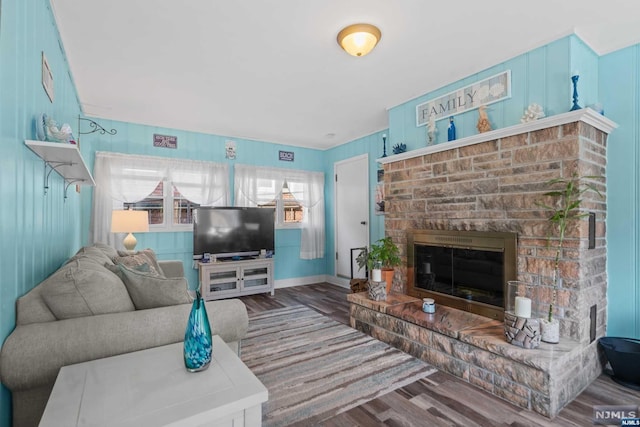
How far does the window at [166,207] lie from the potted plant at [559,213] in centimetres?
421

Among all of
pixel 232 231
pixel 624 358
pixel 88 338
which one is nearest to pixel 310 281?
pixel 232 231

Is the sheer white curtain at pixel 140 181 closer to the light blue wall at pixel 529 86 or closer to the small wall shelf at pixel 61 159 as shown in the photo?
the small wall shelf at pixel 61 159

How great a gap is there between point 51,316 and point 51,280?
0.17 metres

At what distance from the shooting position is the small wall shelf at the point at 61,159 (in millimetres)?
1483

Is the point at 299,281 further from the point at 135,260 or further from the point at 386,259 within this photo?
the point at 135,260

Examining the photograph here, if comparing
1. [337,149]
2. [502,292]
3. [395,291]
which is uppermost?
[337,149]

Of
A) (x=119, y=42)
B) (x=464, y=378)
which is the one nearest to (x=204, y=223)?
(x=119, y=42)

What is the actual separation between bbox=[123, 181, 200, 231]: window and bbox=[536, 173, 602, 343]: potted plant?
13.8 ft

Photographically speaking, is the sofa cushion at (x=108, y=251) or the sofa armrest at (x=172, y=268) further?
the sofa armrest at (x=172, y=268)

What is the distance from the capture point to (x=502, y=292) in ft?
8.54

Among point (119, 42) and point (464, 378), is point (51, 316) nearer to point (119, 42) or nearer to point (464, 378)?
point (119, 42)

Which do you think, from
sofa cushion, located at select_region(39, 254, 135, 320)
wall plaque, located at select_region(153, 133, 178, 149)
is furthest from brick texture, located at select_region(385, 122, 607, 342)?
wall plaque, located at select_region(153, 133, 178, 149)

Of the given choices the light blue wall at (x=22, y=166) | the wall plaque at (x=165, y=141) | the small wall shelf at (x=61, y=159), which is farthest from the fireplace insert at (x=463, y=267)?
the wall plaque at (x=165, y=141)
